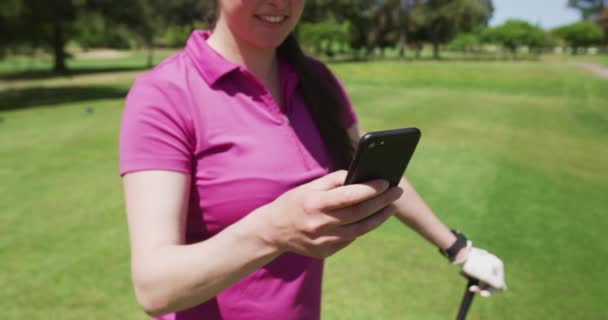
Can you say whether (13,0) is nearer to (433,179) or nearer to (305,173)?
(433,179)

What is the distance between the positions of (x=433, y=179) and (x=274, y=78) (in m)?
6.22

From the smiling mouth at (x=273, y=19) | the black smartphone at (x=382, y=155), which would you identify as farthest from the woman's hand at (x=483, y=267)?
the smiling mouth at (x=273, y=19)

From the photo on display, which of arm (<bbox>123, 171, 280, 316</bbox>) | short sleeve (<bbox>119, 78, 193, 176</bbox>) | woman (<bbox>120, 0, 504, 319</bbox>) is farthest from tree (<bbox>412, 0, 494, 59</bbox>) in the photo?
arm (<bbox>123, 171, 280, 316</bbox>)

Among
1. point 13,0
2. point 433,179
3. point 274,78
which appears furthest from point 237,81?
point 13,0

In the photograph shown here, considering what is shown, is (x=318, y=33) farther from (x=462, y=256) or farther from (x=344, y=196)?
(x=344, y=196)

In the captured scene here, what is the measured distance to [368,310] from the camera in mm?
3752

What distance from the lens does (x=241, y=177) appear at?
1.34m

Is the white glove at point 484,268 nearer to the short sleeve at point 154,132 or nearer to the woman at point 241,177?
the woman at point 241,177

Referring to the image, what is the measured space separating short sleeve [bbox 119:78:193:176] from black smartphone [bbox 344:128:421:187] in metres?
0.48

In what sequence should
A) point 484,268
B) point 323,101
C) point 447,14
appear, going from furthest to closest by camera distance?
point 447,14, point 484,268, point 323,101

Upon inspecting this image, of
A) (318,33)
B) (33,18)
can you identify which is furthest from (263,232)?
(318,33)

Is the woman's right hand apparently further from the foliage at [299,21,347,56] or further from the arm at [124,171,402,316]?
the foliage at [299,21,347,56]

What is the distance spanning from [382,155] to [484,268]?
1251mm

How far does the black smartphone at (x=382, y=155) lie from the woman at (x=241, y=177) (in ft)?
0.09
